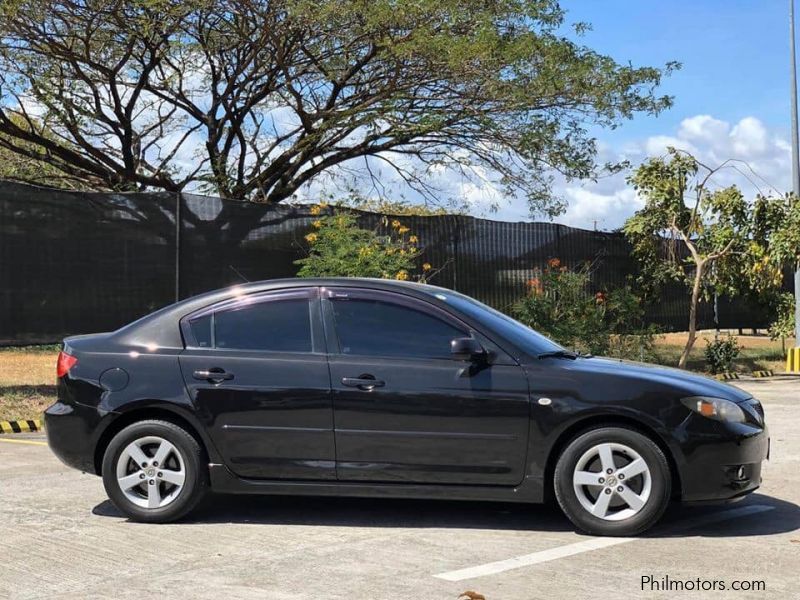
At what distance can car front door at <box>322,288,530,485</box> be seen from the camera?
625cm

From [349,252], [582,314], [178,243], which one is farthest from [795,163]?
[178,243]

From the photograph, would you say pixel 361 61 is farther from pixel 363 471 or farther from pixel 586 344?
pixel 363 471

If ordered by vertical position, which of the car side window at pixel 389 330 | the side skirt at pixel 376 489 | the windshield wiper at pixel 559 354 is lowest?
the side skirt at pixel 376 489

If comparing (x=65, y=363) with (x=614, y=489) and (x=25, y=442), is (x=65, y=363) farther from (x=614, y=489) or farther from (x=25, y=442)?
(x=25, y=442)

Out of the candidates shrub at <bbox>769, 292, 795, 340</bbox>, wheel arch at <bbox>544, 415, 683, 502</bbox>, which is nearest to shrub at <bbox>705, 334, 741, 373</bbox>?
shrub at <bbox>769, 292, 795, 340</bbox>

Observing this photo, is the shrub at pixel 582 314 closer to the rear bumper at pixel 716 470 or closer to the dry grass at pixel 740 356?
the dry grass at pixel 740 356

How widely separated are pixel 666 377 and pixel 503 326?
1087mm

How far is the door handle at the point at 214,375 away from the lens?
6.54m

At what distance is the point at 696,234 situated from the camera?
18078 mm

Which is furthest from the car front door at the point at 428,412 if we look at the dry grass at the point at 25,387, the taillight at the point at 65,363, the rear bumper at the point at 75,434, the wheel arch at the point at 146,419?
the dry grass at the point at 25,387

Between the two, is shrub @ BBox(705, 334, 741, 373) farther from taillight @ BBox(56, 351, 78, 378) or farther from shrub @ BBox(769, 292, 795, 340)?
taillight @ BBox(56, 351, 78, 378)

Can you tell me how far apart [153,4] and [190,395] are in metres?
10.0

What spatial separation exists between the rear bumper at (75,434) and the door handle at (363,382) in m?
1.65

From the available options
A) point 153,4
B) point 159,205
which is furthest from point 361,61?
point 159,205
